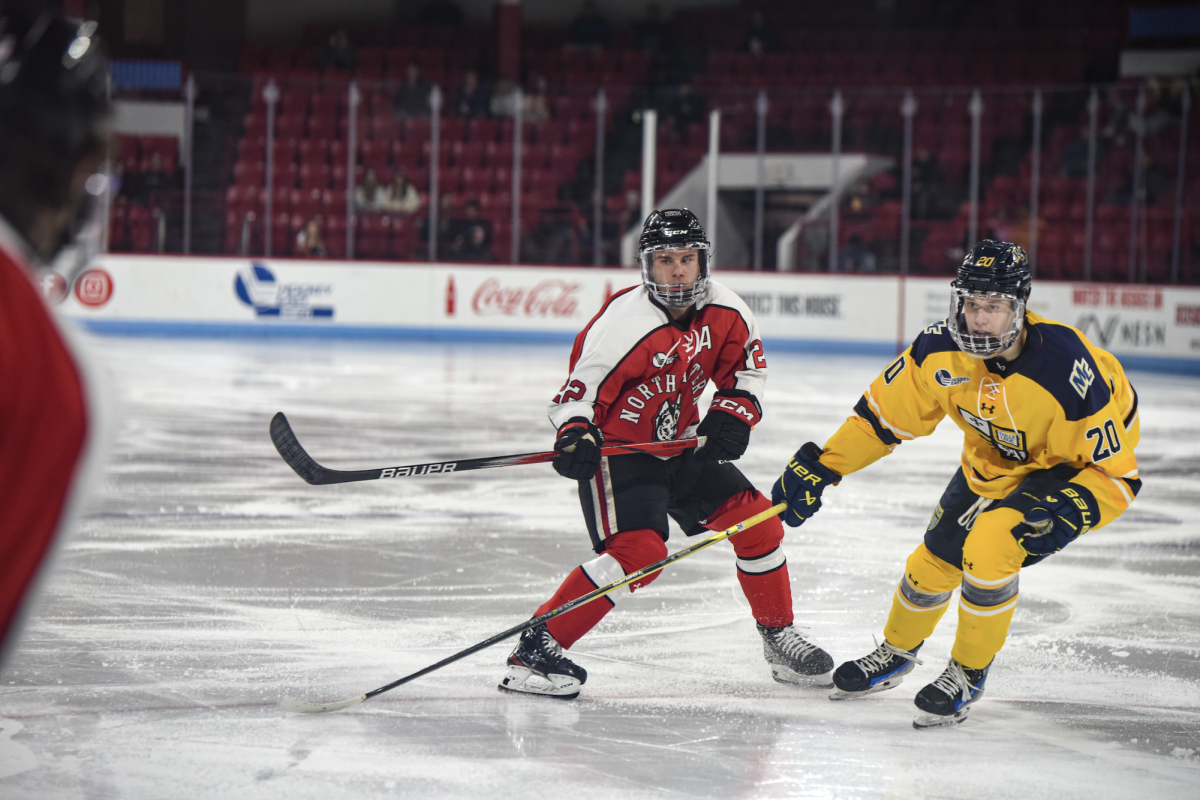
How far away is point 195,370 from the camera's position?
10.1 meters

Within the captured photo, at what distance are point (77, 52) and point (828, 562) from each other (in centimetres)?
381

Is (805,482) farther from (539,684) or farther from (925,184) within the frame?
(925,184)

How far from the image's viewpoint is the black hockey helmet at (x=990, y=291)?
9.07 ft

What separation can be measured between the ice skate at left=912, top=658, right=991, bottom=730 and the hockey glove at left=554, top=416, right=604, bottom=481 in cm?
89

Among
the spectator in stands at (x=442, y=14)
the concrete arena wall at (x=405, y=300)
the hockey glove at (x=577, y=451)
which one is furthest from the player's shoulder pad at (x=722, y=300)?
the spectator in stands at (x=442, y=14)

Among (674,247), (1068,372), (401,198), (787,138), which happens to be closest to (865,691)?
(1068,372)

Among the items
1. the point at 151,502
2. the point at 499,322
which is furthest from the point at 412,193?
the point at 151,502

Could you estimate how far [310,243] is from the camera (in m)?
13.8

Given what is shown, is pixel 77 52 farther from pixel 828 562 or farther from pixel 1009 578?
pixel 828 562

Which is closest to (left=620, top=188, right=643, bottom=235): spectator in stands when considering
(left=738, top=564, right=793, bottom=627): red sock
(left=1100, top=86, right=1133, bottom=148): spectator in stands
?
(left=1100, top=86, right=1133, bottom=148): spectator in stands

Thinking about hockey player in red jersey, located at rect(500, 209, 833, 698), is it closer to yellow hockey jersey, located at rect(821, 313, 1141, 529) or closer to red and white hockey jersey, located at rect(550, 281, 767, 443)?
red and white hockey jersey, located at rect(550, 281, 767, 443)

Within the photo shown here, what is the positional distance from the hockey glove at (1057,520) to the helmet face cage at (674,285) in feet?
3.10

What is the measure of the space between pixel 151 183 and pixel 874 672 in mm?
12272

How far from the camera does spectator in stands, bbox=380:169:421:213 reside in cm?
1392
